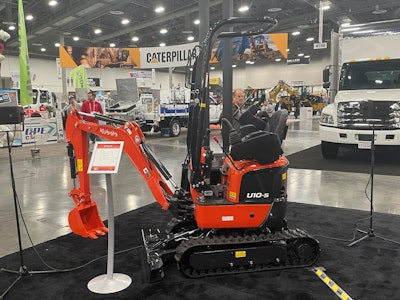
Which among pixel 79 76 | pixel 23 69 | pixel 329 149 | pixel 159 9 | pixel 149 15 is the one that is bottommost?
pixel 329 149

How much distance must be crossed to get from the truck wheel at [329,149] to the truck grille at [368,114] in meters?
0.74

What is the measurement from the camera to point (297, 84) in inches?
1308

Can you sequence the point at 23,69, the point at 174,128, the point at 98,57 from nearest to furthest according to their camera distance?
the point at 23,69 < the point at 174,128 < the point at 98,57

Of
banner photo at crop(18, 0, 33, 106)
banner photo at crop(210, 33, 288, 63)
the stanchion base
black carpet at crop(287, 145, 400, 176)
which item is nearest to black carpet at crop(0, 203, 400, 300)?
the stanchion base

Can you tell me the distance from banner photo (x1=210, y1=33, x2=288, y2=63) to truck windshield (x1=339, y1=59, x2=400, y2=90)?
739 centimetres

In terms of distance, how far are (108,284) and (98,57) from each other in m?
17.0

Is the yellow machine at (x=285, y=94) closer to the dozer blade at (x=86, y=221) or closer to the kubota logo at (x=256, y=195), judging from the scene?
the dozer blade at (x=86, y=221)

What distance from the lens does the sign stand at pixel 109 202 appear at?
297cm

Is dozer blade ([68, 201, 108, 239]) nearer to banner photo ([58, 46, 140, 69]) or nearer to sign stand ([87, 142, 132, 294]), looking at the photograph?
sign stand ([87, 142, 132, 294])

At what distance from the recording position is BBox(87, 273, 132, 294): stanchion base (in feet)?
9.93

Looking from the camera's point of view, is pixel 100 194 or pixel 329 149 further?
pixel 329 149

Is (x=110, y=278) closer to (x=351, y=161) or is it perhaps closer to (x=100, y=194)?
(x=100, y=194)

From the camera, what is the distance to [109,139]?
149 inches

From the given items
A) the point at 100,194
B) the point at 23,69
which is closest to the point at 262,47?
the point at 23,69
